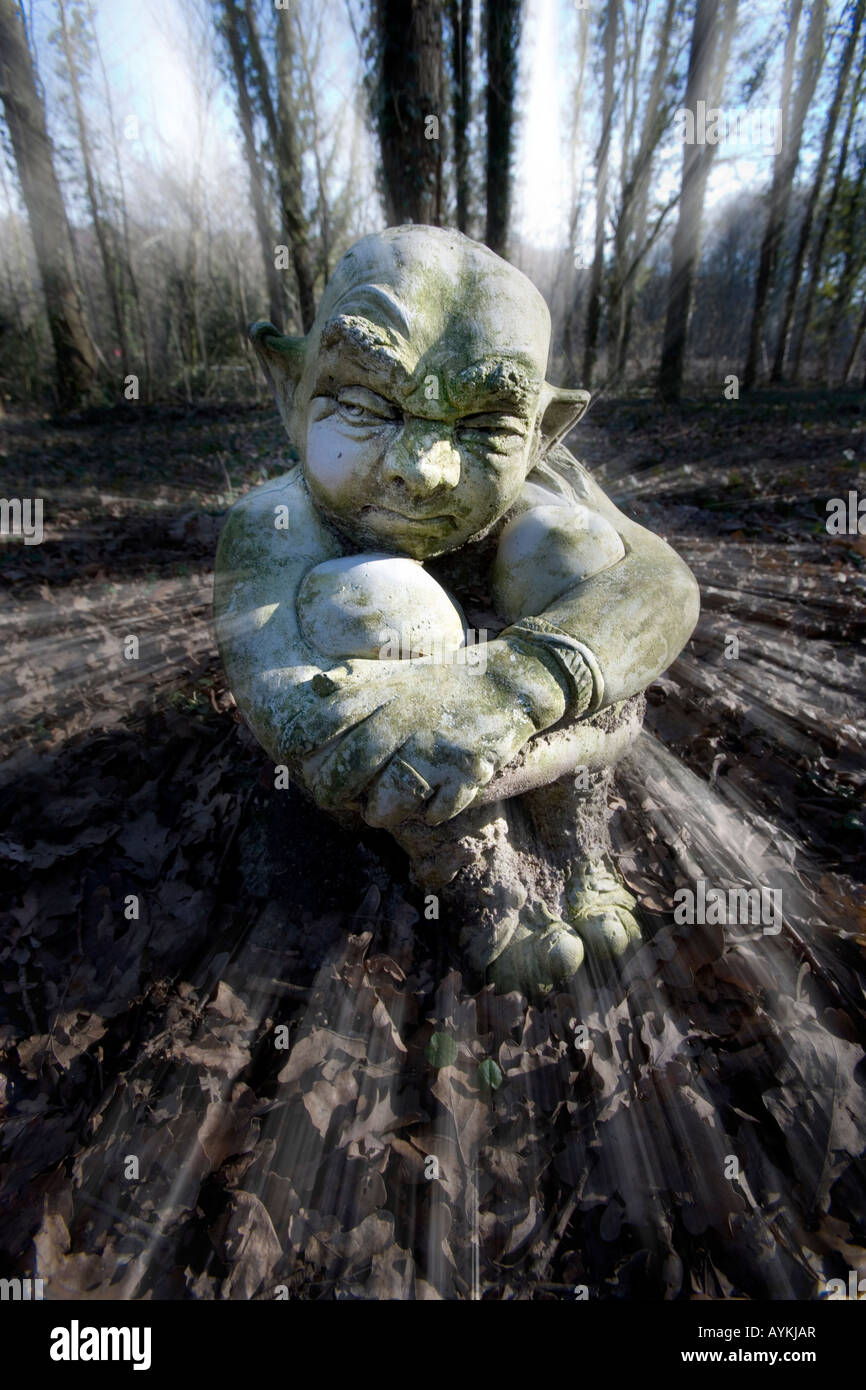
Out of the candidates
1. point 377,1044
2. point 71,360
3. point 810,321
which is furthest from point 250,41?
point 810,321

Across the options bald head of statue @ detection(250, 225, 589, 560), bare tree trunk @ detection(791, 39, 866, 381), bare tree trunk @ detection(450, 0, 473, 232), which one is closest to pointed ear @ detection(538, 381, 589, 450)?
bald head of statue @ detection(250, 225, 589, 560)

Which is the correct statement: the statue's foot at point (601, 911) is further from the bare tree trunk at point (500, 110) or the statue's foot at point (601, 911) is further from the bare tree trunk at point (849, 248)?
the bare tree trunk at point (849, 248)

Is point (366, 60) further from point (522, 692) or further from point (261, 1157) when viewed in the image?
point (261, 1157)

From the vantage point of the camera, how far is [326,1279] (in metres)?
1.61

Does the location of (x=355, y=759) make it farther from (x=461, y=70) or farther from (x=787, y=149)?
(x=787, y=149)

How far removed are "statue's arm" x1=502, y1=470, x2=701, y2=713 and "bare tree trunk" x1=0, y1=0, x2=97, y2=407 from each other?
40.3 ft

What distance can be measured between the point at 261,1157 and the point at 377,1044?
38 cm

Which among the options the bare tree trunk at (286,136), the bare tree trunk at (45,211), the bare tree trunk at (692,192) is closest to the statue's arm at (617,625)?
the bare tree trunk at (286,136)

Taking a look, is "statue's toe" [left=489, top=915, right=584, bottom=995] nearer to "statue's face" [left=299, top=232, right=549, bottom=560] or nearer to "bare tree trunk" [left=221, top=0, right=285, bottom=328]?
"statue's face" [left=299, top=232, right=549, bottom=560]

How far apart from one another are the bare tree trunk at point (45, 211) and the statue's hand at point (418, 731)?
40.8 feet

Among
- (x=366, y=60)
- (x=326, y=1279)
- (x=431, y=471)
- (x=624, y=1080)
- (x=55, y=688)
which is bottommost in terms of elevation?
(x=326, y=1279)

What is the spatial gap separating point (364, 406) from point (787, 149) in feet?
64.1

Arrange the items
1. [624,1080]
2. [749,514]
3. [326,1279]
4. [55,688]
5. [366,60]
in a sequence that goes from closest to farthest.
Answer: [326,1279] < [624,1080] < [55,688] < [366,60] < [749,514]

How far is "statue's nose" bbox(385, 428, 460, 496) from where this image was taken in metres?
1.76
